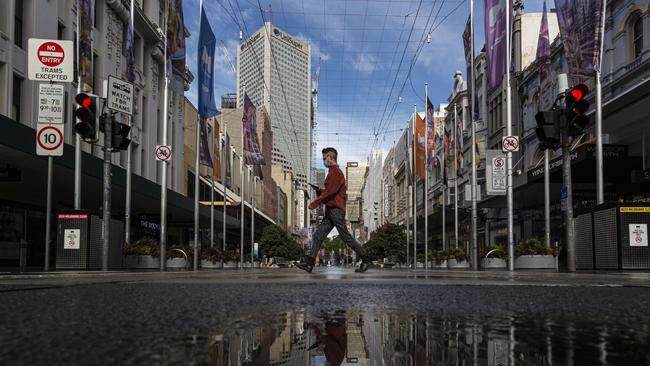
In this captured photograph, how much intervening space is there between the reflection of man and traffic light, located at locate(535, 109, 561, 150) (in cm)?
1175

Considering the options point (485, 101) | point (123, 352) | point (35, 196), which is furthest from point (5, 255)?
point (485, 101)

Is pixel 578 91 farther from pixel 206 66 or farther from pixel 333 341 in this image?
pixel 206 66

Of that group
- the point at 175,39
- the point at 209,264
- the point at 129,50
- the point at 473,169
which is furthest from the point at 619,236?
the point at 209,264

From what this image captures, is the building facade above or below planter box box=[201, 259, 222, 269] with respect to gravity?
above

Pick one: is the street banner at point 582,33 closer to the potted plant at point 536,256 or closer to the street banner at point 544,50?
the potted plant at point 536,256

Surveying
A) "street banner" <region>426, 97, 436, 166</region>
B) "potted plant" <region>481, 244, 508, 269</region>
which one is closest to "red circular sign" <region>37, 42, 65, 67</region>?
"potted plant" <region>481, 244, 508, 269</region>

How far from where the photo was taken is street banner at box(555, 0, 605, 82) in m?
16.0

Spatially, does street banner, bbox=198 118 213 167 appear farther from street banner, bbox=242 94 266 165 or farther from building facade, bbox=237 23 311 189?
building facade, bbox=237 23 311 189

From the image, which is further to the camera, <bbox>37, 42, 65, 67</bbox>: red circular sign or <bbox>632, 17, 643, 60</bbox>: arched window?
<bbox>632, 17, 643, 60</bbox>: arched window

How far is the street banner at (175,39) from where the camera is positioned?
77.2ft

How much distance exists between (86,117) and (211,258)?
17252 mm

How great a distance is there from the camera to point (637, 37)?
81.9ft

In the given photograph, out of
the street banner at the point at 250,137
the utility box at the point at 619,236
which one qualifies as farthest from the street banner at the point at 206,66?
the utility box at the point at 619,236

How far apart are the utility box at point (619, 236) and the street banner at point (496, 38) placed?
9.30 meters
